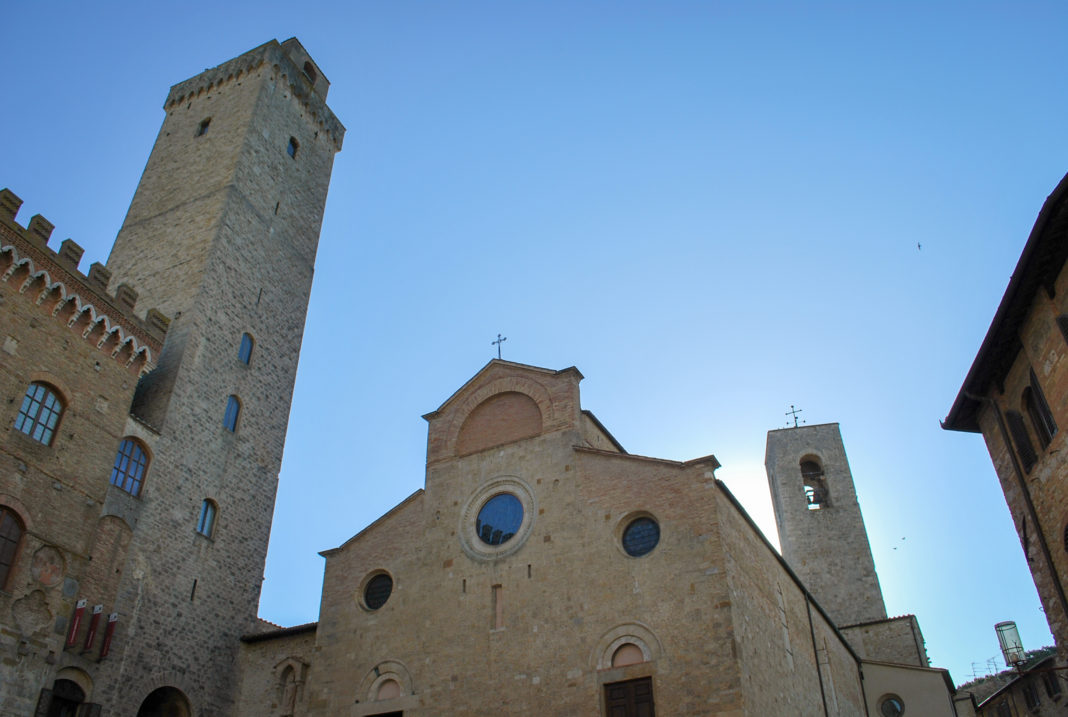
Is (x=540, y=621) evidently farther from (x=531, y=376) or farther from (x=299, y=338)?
(x=299, y=338)

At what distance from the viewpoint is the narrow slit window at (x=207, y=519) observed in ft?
66.5

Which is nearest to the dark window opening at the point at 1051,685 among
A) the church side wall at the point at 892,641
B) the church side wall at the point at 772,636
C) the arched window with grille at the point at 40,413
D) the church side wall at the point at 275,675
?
the church side wall at the point at 772,636

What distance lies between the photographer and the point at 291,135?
2842 centimetres

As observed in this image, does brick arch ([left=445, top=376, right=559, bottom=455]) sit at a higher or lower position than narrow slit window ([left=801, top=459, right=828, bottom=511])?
lower

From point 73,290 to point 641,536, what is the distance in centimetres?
1345

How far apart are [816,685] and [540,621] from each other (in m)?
8.35

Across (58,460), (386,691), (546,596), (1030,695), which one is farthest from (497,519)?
(1030,695)

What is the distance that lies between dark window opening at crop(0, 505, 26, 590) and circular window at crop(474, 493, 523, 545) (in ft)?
30.2

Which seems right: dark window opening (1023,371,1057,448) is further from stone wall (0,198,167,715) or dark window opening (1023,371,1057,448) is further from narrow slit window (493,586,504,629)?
stone wall (0,198,167,715)

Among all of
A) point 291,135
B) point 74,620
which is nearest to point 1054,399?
point 74,620

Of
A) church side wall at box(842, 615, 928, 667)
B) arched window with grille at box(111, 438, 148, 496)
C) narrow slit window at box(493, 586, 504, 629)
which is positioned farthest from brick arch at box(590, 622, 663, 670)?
church side wall at box(842, 615, 928, 667)

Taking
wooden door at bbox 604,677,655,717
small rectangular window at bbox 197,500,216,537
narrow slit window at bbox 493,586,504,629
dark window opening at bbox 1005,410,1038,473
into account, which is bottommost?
wooden door at bbox 604,677,655,717

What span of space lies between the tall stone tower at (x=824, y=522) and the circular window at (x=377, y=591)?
66.8 ft

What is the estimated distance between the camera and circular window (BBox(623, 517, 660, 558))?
16188 millimetres
